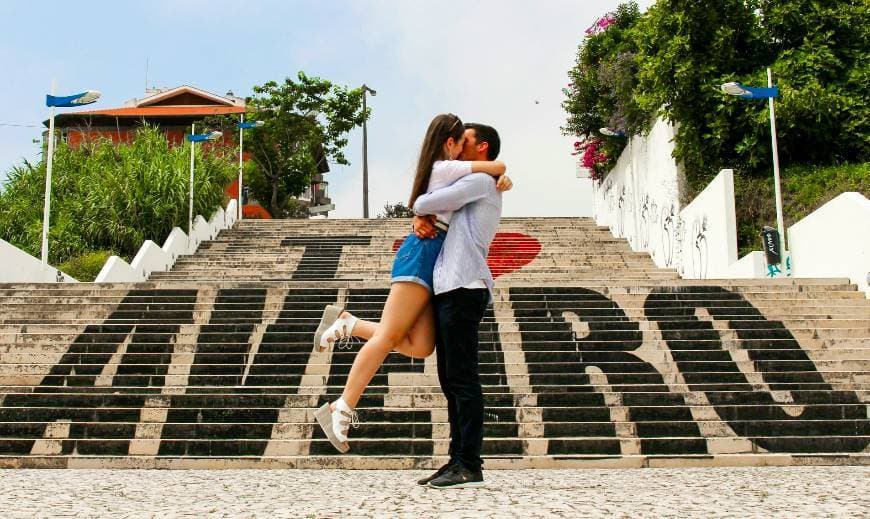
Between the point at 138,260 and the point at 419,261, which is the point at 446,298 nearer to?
the point at 419,261

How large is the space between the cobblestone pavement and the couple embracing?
1.04 feet

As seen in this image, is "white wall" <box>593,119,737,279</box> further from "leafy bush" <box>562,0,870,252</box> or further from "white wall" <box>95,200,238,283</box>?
"white wall" <box>95,200,238,283</box>

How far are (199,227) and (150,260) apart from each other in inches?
161

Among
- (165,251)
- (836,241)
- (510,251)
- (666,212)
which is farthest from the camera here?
(510,251)

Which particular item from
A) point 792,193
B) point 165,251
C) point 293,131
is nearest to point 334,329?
point 792,193

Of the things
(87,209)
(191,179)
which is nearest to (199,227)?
(191,179)

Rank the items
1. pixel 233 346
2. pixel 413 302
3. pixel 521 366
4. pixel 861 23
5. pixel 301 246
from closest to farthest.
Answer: pixel 413 302 < pixel 521 366 < pixel 233 346 < pixel 861 23 < pixel 301 246

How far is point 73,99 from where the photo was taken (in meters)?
15.7

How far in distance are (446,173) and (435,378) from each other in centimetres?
486

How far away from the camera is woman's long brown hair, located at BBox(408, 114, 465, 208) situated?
13.4 feet

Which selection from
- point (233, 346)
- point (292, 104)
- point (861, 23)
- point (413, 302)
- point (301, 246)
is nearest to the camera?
point (413, 302)

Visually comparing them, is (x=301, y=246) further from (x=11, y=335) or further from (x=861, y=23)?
(x=861, y=23)

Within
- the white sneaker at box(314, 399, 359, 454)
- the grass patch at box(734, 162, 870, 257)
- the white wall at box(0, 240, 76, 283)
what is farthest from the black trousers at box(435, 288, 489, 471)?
the grass patch at box(734, 162, 870, 257)

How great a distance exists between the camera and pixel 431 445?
661cm
